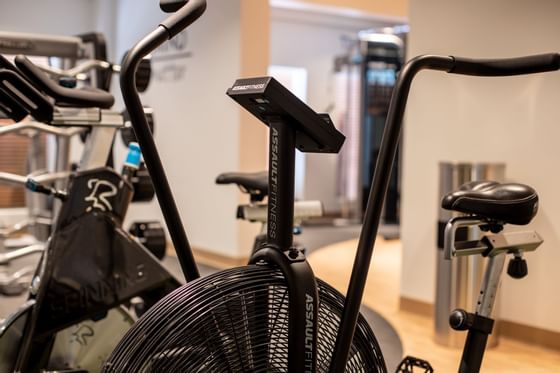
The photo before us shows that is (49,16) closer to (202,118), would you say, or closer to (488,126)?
(202,118)

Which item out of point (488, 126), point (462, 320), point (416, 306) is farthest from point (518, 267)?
point (416, 306)

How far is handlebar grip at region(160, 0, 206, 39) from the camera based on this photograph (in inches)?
57.4

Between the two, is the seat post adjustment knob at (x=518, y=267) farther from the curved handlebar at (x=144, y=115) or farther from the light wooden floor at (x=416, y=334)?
the light wooden floor at (x=416, y=334)

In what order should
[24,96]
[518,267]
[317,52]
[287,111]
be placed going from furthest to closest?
[317,52], [24,96], [518,267], [287,111]

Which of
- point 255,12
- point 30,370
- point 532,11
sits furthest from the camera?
point 255,12

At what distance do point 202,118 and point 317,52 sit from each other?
3238mm

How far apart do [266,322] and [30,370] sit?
49.3 inches

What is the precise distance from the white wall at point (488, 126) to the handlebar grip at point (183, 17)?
2.34 m

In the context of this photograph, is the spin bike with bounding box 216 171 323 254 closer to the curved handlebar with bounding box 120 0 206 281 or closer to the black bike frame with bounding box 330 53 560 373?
the curved handlebar with bounding box 120 0 206 281

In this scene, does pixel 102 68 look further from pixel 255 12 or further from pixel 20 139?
pixel 20 139

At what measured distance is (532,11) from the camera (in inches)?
135

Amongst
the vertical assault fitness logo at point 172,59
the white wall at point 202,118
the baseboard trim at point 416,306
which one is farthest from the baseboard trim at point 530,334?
the vertical assault fitness logo at point 172,59

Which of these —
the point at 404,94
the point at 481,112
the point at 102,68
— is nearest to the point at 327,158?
the point at 481,112

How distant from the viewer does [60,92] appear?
A: 6.73 ft
